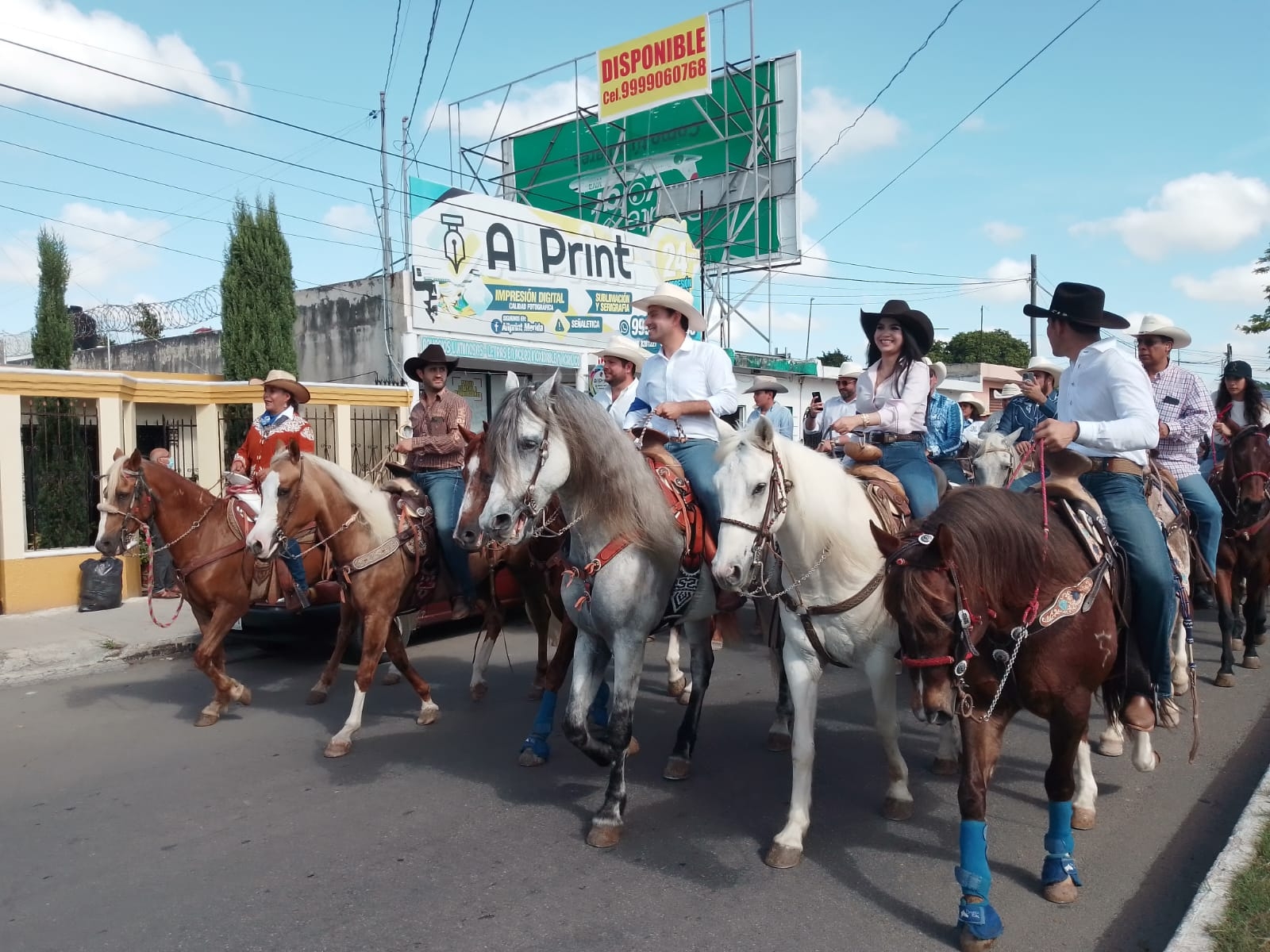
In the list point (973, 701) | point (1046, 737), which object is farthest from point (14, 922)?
point (1046, 737)

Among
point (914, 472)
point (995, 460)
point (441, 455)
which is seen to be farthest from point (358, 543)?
point (995, 460)

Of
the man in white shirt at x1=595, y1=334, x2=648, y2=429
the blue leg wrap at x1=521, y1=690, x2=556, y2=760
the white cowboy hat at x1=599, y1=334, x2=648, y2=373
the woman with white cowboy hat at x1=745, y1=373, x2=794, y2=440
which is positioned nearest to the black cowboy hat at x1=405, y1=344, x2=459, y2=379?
the man in white shirt at x1=595, y1=334, x2=648, y2=429

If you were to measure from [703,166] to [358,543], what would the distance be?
66.9 feet

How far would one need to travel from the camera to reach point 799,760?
159 inches

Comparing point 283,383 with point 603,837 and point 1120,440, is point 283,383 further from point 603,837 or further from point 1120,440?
point 1120,440

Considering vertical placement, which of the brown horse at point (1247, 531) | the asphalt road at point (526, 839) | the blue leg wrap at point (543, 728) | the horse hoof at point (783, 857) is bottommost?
the asphalt road at point (526, 839)

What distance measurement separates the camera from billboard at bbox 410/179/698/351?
15.5 meters

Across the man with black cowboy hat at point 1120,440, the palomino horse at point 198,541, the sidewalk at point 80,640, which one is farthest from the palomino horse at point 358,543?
the man with black cowboy hat at point 1120,440

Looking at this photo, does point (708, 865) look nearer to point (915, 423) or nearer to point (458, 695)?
point (915, 423)

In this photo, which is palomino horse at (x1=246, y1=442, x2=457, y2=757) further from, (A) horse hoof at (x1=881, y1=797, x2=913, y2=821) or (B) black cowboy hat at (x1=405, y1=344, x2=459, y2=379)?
(A) horse hoof at (x1=881, y1=797, x2=913, y2=821)

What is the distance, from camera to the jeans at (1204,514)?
20.0ft

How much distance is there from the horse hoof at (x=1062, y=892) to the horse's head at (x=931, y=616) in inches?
42.7

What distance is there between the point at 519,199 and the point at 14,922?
25.8 meters

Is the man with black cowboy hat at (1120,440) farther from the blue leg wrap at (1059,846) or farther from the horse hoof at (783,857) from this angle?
the horse hoof at (783,857)
